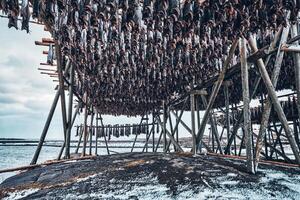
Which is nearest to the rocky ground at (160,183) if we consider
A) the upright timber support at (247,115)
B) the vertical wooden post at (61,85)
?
the upright timber support at (247,115)

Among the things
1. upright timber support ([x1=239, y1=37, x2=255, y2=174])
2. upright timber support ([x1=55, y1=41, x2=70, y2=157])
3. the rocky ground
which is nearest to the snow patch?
the rocky ground

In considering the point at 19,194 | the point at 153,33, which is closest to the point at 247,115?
the point at 153,33

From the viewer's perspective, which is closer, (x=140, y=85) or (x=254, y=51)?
(x=254, y=51)

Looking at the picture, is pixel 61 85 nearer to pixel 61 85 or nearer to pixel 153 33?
pixel 61 85

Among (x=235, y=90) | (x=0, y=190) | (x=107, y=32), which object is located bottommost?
(x=0, y=190)

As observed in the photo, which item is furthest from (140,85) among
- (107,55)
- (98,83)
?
(107,55)

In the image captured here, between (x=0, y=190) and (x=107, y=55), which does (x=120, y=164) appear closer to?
(x=0, y=190)

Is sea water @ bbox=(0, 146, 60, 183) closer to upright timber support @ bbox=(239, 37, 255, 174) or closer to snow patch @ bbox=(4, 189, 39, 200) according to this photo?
snow patch @ bbox=(4, 189, 39, 200)
